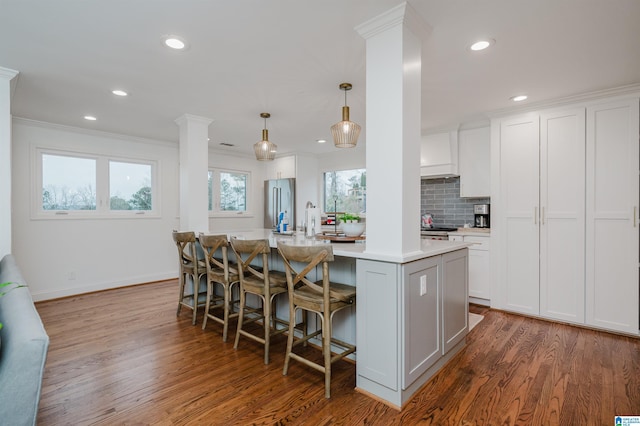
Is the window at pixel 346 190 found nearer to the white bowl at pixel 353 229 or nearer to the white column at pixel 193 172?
the white column at pixel 193 172

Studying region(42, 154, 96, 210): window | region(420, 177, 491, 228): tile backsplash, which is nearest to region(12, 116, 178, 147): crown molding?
region(42, 154, 96, 210): window

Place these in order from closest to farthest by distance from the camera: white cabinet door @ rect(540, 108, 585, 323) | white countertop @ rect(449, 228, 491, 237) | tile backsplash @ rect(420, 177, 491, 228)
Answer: white cabinet door @ rect(540, 108, 585, 323) < white countertop @ rect(449, 228, 491, 237) < tile backsplash @ rect(420, 177, 491, 228)

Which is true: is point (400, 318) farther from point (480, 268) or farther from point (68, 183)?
point (68, 183)

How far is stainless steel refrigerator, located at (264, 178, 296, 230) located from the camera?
6238mm

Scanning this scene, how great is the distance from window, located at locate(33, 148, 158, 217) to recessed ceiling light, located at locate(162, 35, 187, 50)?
333 cm

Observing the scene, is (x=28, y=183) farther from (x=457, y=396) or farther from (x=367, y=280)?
(x=457, y=396)

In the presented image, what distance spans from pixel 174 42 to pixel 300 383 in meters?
2.57

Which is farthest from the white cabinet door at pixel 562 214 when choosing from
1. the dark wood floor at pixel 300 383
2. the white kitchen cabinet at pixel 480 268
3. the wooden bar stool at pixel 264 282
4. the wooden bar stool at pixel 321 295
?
the wooden bar stool at pixel 264 282

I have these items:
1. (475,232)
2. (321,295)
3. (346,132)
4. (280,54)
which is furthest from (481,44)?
(475,232)

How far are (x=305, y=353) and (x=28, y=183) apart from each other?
4.33 m

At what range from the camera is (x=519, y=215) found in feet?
12.0

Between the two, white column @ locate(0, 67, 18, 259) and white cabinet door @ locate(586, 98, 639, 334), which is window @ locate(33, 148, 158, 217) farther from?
white cabinet door @ locate(586, 98, 639, 334)

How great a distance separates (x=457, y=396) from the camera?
206cm

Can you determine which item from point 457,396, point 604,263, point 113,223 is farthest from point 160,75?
point 604,263
